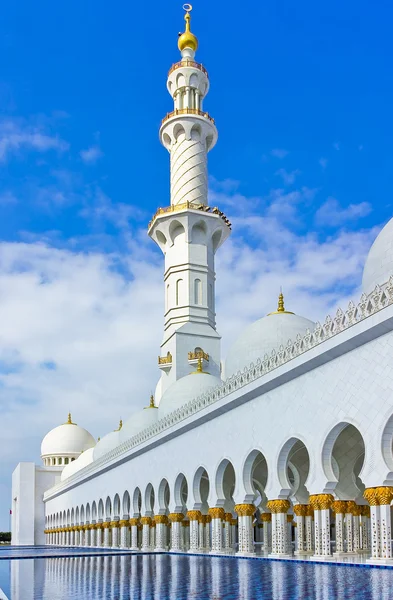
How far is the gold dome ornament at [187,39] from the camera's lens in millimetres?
31406

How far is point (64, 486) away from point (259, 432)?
24551mm

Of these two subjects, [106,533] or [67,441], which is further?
[67,441]

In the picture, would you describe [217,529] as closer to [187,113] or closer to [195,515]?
[195,515]

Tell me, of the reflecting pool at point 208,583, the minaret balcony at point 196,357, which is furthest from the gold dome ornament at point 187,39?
the reflecting pool at point 208,583

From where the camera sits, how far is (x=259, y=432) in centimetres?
1548

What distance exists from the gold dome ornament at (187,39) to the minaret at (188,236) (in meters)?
1.05

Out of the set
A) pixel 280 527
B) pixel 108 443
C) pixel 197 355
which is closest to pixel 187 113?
pixel 197 355

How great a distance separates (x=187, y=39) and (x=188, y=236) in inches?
354

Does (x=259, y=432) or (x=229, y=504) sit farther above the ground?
(x=259, y=432)

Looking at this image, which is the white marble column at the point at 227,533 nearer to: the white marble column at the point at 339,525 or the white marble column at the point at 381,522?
the white marble column at the point at 339,525

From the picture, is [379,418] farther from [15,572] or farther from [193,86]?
[193,86]

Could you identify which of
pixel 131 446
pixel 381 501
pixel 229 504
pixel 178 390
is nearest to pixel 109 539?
pixel 131 446

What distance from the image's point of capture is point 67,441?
153 feet

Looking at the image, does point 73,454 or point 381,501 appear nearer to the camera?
point 381,501
